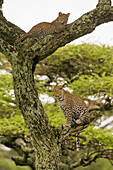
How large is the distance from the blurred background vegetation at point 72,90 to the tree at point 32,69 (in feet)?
7.22

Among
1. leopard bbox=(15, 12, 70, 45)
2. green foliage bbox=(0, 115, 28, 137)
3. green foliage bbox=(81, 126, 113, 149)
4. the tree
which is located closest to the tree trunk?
the tree

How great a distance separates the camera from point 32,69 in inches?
110

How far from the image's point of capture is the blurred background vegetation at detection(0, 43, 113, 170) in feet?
17.8

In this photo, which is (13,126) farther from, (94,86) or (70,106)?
(70,106)

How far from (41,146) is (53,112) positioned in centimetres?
338

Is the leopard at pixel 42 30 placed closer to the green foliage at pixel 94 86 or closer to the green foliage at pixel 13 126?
the green foliage at pixel 94 86

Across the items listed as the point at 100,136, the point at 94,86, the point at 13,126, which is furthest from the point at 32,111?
the point at 94,86

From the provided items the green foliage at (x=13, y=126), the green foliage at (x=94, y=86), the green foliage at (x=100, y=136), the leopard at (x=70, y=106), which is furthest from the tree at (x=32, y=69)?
the green foliage at (x=94, y=86)

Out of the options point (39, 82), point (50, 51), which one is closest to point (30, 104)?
point (50, 51)

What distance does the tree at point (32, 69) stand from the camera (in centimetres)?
265

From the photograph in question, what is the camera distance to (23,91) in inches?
104

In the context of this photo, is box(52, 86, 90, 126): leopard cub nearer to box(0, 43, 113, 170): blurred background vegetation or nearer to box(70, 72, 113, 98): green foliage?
box(0, 43, 113, 170): blurred background vegetation

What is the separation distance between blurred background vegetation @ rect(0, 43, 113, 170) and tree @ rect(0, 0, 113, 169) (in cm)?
220

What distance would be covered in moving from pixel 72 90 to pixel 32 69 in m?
3.67
